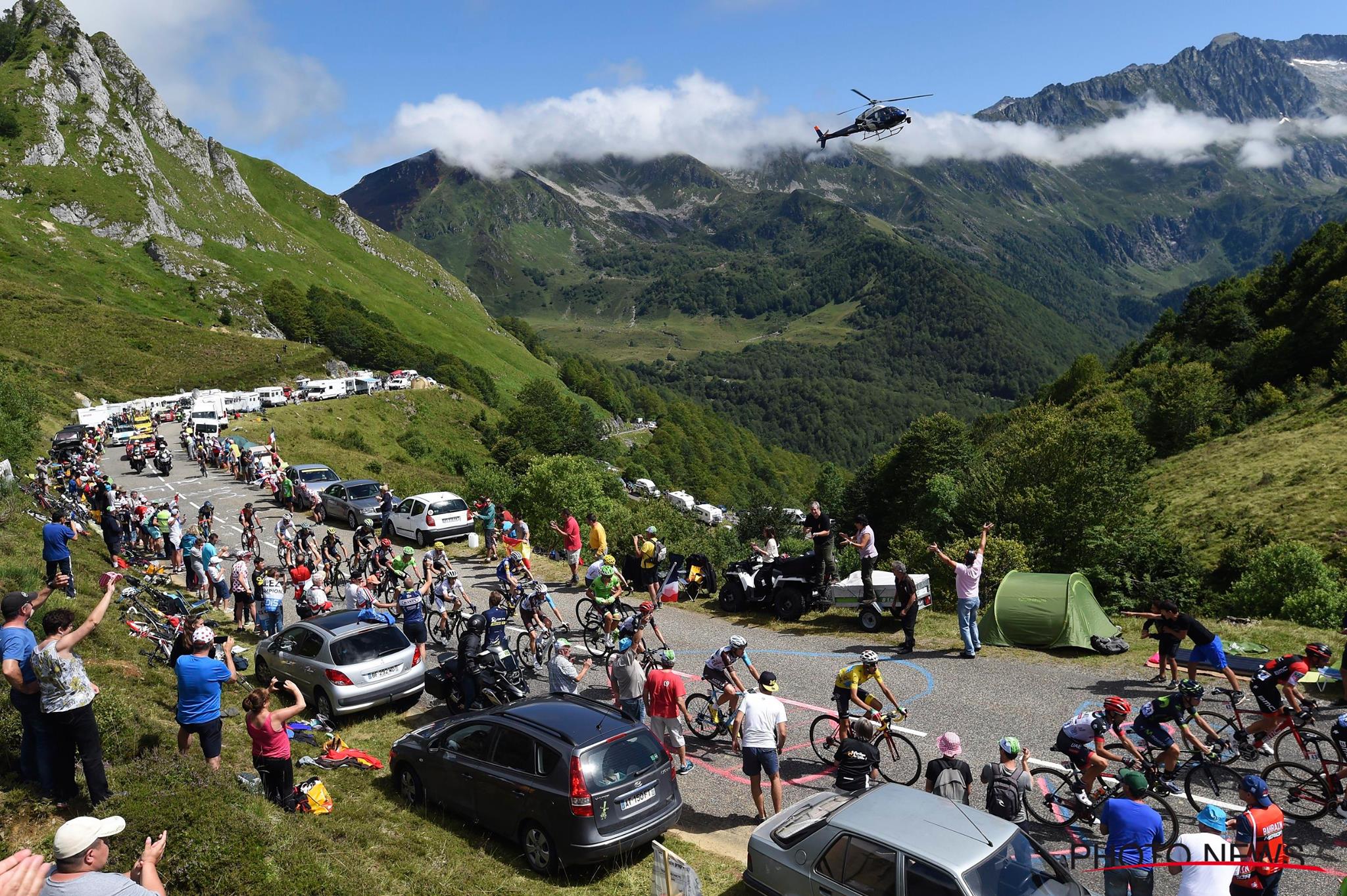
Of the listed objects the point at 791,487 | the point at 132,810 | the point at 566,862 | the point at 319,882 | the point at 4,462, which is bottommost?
the point at 791,487

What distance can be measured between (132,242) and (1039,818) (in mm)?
155917

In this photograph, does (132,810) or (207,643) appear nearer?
(132,810)

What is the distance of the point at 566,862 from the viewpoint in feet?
30.0

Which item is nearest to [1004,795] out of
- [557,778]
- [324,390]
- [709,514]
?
[557,778]

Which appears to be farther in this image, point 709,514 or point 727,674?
point 709,514

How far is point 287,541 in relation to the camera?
23594mm

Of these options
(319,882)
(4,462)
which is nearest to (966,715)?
(319,882)

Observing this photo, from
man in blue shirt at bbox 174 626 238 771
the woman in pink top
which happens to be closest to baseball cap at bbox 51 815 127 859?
the woman in pink top

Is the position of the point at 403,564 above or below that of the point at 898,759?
Result: above

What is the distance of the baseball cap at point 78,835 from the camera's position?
5172 mm

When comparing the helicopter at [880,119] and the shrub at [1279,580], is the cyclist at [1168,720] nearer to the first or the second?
the shrub at [1279,580]

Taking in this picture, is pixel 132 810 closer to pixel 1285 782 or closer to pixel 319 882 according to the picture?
pixel 319 882

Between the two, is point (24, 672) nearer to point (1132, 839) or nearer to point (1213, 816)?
point (1132, 839)

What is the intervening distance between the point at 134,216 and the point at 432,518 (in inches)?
5469
